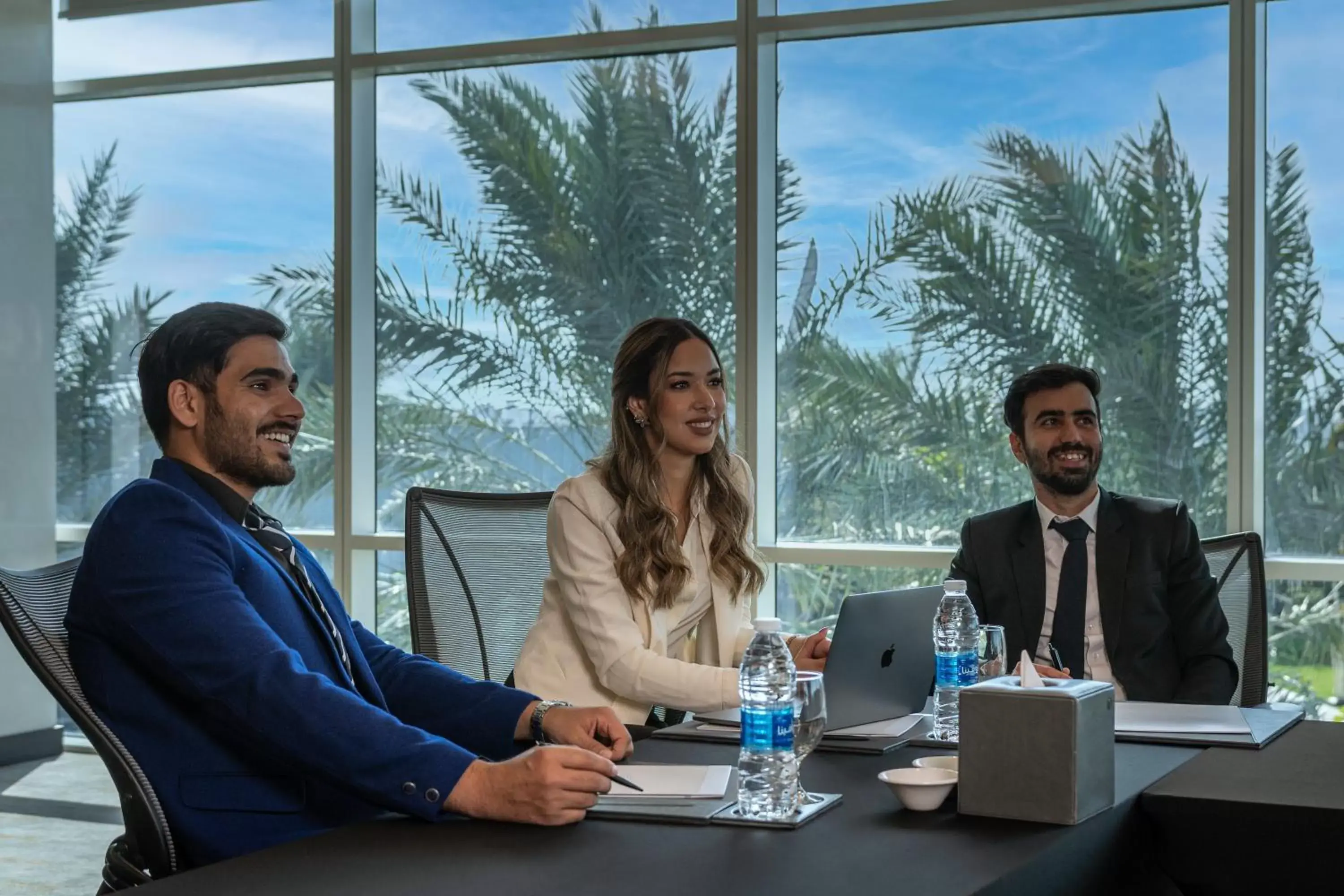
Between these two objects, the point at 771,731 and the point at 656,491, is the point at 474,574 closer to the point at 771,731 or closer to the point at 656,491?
the point at 656,491

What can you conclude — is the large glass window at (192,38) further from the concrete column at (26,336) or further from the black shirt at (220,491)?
the black shirt at (220,491)

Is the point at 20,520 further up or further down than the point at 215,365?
further down

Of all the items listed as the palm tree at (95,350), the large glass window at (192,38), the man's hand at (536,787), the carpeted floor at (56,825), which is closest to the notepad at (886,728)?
the man's hand at (536,787)

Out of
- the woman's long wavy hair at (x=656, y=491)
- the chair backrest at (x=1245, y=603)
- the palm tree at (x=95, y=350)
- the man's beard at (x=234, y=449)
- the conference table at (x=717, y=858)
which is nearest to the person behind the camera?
the conference table at (x=717, y=858)

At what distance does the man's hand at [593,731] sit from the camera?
6.76ft

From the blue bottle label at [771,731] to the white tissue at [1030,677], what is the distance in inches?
11.8

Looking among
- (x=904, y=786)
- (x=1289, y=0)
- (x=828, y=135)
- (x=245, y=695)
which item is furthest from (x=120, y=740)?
(x=1289, y=0)

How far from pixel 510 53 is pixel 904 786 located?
12.7ft

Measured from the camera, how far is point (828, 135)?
4.77m

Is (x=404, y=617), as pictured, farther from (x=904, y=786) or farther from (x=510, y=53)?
(x=904, y=786)

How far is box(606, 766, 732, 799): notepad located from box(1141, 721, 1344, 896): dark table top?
1.79ft

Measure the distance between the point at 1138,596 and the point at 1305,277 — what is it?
158 centimetres

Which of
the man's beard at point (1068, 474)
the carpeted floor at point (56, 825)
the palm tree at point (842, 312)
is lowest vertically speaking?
the carpeted floor at point (56, 825)

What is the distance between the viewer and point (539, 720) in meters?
2.16
